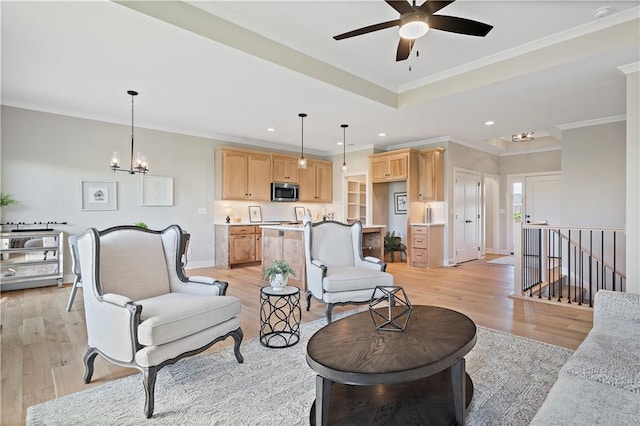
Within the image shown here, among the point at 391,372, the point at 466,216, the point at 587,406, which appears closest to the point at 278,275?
the point at 391,372

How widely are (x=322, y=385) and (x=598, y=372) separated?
4.20ft

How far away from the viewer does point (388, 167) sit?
740 cm

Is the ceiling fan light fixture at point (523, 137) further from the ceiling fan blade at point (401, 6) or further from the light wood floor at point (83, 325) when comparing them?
the ceiling fan blade at point (401, 6)

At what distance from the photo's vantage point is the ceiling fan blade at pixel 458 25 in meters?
2.37

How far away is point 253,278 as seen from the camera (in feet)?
18.8

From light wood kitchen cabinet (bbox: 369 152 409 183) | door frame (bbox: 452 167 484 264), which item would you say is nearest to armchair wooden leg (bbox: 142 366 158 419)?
light wood kitchen cabinet (bbox: 369 152 409 183)

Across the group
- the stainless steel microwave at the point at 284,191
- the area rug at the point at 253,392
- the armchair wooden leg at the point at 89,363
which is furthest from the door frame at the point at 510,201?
the armchair wooden leg at the point at 89,363

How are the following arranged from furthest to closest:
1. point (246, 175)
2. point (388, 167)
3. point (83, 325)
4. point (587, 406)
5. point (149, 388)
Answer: point (388, 167)
point (246, 175)
point (83, 325)
point (149, 388)
point (587, 406)

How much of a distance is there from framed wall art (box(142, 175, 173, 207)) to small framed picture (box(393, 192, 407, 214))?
197 inches

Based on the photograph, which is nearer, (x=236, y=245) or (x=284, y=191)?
(x=236, y=245)

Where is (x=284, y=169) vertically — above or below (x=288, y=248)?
above

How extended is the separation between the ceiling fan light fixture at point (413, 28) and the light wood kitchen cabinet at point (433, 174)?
4.71 metres

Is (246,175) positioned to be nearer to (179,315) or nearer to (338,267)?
(338,267)

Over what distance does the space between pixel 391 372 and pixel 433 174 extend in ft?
19.9
